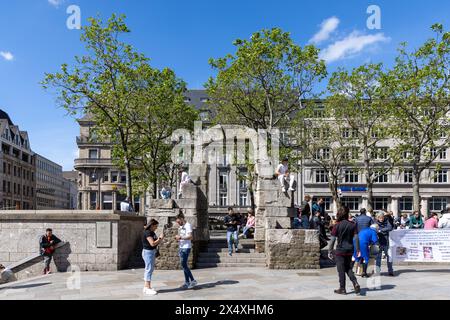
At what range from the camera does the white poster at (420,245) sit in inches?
540

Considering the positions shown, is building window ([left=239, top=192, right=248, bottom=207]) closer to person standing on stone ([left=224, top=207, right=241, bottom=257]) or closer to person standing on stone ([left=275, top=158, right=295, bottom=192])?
person standing on stone ([left=275, top=158, right=295, bottom=192])

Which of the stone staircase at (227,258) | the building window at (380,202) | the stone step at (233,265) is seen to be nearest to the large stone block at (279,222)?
the stone staircase at (227,258)

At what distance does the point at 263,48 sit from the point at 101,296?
21.4 metres

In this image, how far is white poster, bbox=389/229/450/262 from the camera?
1372 cm

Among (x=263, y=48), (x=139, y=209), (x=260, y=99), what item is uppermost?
(x=263, y=48)

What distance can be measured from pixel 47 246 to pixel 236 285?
6807mm

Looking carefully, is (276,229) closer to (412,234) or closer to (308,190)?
(412,234)

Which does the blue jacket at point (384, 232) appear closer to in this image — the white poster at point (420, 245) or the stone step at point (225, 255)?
the white poster at point (420, 245)

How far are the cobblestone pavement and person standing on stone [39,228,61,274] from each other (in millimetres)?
837

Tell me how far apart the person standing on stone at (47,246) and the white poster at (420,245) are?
11137 mm

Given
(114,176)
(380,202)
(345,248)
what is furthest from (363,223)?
(114,176)

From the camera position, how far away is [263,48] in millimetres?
27875

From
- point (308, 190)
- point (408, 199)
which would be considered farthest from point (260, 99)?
point (408, 199)

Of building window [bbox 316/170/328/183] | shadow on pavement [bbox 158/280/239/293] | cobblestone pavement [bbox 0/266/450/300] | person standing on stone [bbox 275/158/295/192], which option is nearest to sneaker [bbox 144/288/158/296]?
cobblestone pavement [bbox 0/266/450/300]
